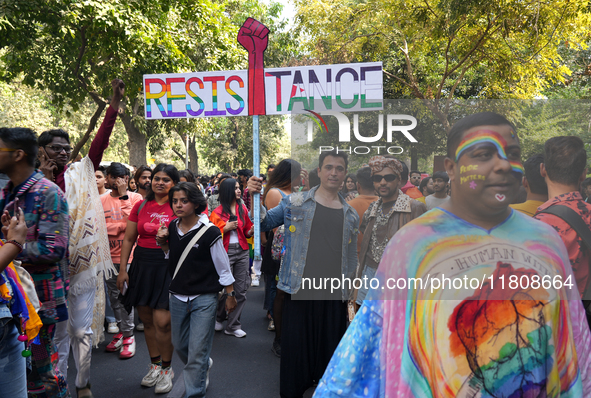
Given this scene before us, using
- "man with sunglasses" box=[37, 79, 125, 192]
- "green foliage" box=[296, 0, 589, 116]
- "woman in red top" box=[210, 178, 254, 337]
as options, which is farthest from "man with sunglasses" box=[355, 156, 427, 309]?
"green foliage" box=[296, 0, 589, 116]

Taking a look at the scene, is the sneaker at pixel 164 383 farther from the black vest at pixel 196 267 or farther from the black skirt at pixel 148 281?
the black vest at pixel 196 267

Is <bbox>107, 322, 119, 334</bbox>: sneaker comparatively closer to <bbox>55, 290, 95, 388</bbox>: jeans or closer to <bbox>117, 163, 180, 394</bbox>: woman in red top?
<bbox>117, 163, 180, 394</bbox>: woman in red top

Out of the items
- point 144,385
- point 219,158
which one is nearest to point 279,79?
point 144,385

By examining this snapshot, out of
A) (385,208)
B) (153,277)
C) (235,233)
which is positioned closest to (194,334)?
(153,277)

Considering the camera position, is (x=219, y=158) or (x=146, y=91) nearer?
(x=146, y=91)

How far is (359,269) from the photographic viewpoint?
8.83 feet

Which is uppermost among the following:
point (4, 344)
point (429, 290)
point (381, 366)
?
point (429, 290)

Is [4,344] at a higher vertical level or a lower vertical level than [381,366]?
lower

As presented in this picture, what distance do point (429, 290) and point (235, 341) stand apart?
4.19m

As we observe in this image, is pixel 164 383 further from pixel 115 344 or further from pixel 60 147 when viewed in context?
pixel 60 147

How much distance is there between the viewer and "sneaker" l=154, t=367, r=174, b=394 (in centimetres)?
387

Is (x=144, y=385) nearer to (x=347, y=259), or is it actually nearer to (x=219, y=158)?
(x=347, y=259)

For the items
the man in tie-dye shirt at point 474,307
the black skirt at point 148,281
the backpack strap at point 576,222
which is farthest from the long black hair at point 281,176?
the man in tie-dye shirt at point 474,307

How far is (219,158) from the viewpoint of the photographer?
28656 mm
